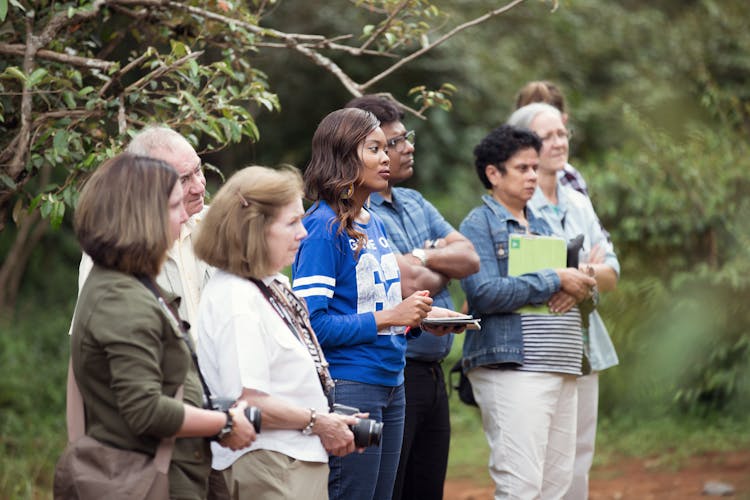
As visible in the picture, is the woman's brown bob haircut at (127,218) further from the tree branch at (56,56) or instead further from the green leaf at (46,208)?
A: the tree branch at (56,56)

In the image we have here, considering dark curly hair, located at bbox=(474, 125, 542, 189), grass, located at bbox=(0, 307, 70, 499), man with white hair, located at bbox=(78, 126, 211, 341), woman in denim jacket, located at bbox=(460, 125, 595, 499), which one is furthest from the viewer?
grass, located at bbox=(0, 307, 70, 499)

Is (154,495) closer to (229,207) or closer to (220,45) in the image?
(229,207)

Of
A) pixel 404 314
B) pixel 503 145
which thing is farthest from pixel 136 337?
pixel 503 145

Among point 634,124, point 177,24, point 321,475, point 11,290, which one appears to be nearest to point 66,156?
point 177,24

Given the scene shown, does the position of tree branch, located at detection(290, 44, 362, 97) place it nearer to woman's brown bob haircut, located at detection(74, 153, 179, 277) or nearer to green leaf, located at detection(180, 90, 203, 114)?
green leaf, located at detection(180, 90, 203, 114)

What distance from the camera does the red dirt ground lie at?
23.1ft

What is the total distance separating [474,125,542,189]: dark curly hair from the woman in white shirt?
6.33 feet

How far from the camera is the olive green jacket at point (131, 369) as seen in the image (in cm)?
262

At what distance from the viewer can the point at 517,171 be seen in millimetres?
4875

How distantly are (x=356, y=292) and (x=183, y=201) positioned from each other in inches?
27.8

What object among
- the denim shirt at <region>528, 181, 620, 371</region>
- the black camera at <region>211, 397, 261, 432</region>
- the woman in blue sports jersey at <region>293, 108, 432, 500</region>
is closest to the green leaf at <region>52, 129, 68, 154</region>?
the woman in blue sports jersey at <region>293, 108, 432, 500</region>

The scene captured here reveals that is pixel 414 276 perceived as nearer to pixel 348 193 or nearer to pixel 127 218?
pixel 348 193

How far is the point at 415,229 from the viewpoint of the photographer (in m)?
4.58

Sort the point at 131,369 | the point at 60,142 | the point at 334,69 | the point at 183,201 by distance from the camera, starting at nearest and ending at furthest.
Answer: the point at 131,369 < the point at 183,201 < the point at 60,142 < the point at 334,69
